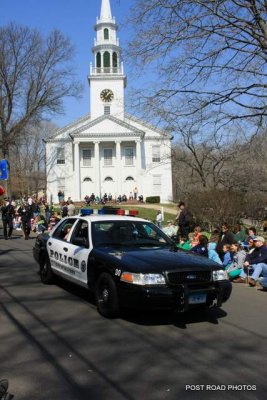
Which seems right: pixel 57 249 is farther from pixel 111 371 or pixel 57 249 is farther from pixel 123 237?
pixel 111 371

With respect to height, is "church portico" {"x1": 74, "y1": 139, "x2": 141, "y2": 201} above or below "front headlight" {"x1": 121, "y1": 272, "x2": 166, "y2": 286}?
above

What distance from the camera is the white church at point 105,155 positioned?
6544 centimetres

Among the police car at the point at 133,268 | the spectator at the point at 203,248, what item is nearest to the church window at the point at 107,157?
the spectator at the point at 203,248

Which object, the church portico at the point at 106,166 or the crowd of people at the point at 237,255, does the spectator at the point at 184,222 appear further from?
the church portico at the point at 106,166

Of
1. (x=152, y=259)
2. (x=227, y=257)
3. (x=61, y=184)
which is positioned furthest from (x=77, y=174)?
(x=152, y=259)

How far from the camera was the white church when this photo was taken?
2576 inches

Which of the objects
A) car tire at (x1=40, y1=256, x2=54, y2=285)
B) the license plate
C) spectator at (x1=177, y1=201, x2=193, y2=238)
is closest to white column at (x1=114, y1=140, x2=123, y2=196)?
spectator at (x1=177, y1=201, x2=193, y2=238)

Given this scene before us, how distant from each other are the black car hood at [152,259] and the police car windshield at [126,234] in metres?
0.32

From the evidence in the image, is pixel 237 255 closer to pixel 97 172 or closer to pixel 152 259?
pixel 152 259

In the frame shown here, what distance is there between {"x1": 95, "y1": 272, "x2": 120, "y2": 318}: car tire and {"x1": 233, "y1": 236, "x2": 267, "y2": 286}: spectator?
13.0 feet

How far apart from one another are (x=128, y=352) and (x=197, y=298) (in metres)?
1.40

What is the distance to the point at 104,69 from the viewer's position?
236 ft

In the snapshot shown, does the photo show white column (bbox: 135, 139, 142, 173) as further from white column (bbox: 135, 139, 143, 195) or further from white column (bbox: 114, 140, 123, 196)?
white column (bbox: 114, 140, 123, 196)

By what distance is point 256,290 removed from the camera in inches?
368
